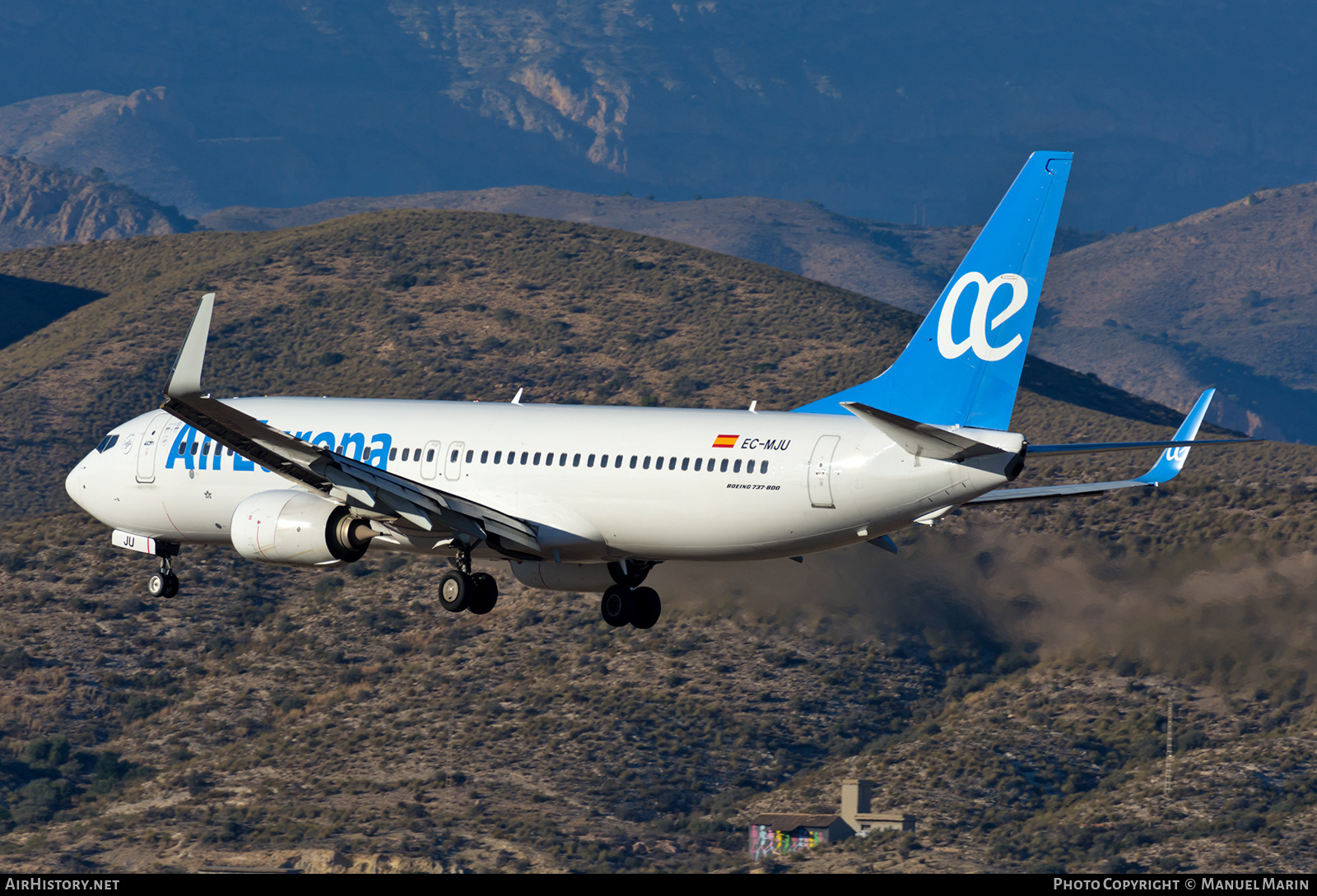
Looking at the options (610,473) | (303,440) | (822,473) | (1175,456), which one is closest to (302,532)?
(303,440)

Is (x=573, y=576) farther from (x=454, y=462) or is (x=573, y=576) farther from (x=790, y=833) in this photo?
(x=790, y=833)

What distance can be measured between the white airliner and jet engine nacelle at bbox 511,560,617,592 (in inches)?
2.4

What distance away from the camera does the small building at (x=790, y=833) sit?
253 feet

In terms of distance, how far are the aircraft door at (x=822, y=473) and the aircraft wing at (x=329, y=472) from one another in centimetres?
779

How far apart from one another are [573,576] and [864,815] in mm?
35683

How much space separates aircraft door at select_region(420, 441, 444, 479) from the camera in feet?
151

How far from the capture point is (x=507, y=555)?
45188mm

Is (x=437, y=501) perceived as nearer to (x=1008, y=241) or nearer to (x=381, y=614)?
(x=1008, y=241)

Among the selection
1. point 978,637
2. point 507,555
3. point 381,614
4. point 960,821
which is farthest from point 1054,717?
point 507,555

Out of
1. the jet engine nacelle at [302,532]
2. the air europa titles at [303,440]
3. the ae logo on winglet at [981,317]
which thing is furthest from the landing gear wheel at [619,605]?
the ae logo on winglet at [981,317]

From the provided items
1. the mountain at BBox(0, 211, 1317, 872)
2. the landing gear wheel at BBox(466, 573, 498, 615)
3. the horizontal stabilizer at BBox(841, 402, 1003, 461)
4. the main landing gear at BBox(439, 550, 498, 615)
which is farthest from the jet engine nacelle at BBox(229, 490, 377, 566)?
the mountain at BBox(0, 211, 1317, 872)

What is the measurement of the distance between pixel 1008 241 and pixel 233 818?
52.9 meters

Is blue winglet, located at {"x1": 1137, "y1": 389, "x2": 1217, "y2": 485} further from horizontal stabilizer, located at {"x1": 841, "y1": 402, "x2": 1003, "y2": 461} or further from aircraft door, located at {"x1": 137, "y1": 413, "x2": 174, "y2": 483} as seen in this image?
aircraft door, located at {"x1": 137, "y1": 413, "x2": 174, "y2": 483}
